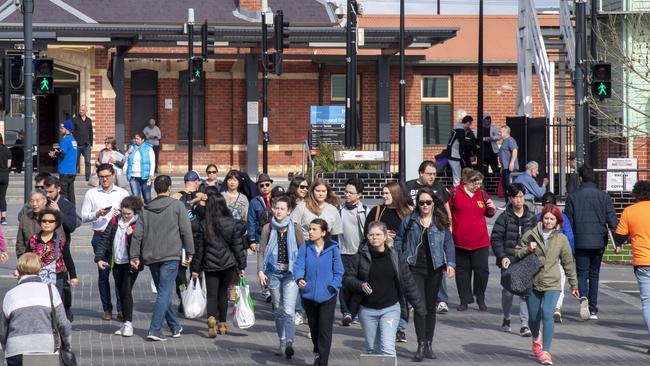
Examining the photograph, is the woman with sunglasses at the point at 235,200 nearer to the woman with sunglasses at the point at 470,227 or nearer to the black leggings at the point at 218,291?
the black leggings at the point at 218,291

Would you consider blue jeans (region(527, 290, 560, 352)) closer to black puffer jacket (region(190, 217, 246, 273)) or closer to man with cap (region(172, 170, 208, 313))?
black puffer jacket (region(190, 217, 246, 273))

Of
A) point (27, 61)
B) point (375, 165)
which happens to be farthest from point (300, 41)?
point (27, 61)

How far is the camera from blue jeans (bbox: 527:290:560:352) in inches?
511

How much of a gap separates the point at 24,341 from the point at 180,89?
96.3ft

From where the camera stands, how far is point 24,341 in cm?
960

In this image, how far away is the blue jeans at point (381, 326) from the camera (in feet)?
38.1

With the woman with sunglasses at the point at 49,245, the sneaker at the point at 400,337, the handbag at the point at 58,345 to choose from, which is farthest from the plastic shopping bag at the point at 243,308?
the handbag at the point at 58,345

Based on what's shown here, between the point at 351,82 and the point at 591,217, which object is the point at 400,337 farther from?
the point at 351,82

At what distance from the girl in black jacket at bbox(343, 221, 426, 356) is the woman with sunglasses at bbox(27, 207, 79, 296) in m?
2.76

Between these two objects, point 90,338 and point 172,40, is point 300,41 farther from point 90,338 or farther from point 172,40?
point 90,338

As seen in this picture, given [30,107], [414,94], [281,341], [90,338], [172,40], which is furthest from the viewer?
[414,94]

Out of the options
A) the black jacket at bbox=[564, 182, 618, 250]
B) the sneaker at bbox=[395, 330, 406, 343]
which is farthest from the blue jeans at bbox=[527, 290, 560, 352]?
the black jacket at bbox=[564, 182, 618, 250]

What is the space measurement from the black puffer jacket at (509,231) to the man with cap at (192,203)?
3195 millimetres

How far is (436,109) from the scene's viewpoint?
40.8 m
